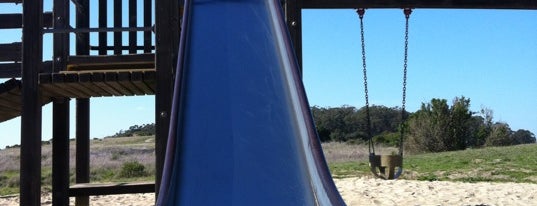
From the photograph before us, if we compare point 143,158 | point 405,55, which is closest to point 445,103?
point 143,158

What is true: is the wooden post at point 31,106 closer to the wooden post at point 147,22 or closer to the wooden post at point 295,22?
the wooden post at point 147,22

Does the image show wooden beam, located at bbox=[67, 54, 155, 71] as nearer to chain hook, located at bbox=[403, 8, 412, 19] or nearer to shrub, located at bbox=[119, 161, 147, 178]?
chain hook, located at bbox=[403, 8, 412, 19]

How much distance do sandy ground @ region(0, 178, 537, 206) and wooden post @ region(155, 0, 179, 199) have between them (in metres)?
4.80

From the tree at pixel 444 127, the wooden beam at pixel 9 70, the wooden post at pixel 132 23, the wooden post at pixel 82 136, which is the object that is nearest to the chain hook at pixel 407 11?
the wooden post at pixel 132 23

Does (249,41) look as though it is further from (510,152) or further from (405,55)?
(510,152)

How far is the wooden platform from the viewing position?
6031 mm

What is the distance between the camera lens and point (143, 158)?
35125mm

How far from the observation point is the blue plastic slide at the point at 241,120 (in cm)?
464

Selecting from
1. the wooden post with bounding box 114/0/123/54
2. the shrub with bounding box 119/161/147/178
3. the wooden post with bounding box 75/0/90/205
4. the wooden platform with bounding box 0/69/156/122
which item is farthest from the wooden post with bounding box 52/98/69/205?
the shrub with bounding box 119/161/147/178

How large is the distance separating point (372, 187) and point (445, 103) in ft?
78.9

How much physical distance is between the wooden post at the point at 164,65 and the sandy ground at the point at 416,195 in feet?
15.8

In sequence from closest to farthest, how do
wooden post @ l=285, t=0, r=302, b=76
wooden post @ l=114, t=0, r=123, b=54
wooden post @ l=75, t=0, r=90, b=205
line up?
1. wooden post @ l=285, t=0, r=302, b=76
2. wooden post @ l=114, t=0, r=123, b=54
3. wooden post @ l=75, t=0, r=90, b=205

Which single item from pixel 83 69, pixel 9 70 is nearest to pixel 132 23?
pixel 83 69

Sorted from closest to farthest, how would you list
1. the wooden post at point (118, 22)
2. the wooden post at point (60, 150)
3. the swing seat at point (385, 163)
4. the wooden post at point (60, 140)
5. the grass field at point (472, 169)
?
the wooden post at point (118, 22)
the wooden post at point (60, 140)
the wooden post at point (60, 150)
the swing seat at point (385, 163)
the grass field at point (472, 169)
